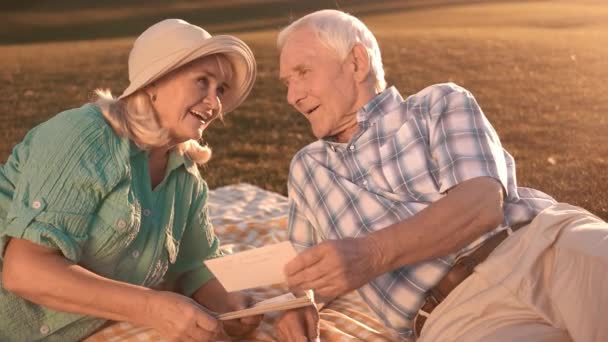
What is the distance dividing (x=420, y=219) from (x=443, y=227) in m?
0.09

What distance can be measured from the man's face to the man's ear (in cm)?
3

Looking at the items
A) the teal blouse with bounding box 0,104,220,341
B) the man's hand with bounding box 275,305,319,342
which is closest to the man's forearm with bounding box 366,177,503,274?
the man's hand with bounding box 275,305,319,342

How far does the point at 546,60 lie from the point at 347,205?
12067 millimetres

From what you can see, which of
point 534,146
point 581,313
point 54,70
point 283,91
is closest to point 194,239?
point 581,313

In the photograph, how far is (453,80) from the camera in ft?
42.5

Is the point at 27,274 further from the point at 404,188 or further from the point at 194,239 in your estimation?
the point at 404,188

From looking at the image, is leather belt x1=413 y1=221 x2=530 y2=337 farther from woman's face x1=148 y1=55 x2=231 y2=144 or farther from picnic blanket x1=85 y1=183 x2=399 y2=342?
woman's face x1=148 y1=55 x2=231 y2=144

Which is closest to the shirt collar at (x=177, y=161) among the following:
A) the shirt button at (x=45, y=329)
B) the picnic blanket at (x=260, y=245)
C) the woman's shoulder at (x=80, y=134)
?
the woman's shoulder at (x=80, y=134)

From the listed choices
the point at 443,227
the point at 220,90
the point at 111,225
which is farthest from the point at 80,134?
the point at 443,227

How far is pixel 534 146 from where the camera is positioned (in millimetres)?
8953

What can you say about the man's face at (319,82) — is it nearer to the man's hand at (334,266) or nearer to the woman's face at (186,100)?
the woman's face at (186,100)

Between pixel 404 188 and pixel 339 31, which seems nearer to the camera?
pixel 404 188

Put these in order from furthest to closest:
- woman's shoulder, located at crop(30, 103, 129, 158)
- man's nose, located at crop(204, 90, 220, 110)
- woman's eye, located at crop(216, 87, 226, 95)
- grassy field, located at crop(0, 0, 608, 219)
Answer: grassy field, located at crop(0, 0, 608, 219) → woman's eye, located at crop(216, 87, 226, 95) → man's nose, located at crop(204, 90, 220, 110) → woman's shoulder, located at crop(30, 103, 129, 158)

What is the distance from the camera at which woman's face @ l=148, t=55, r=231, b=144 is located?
12.0 ft
